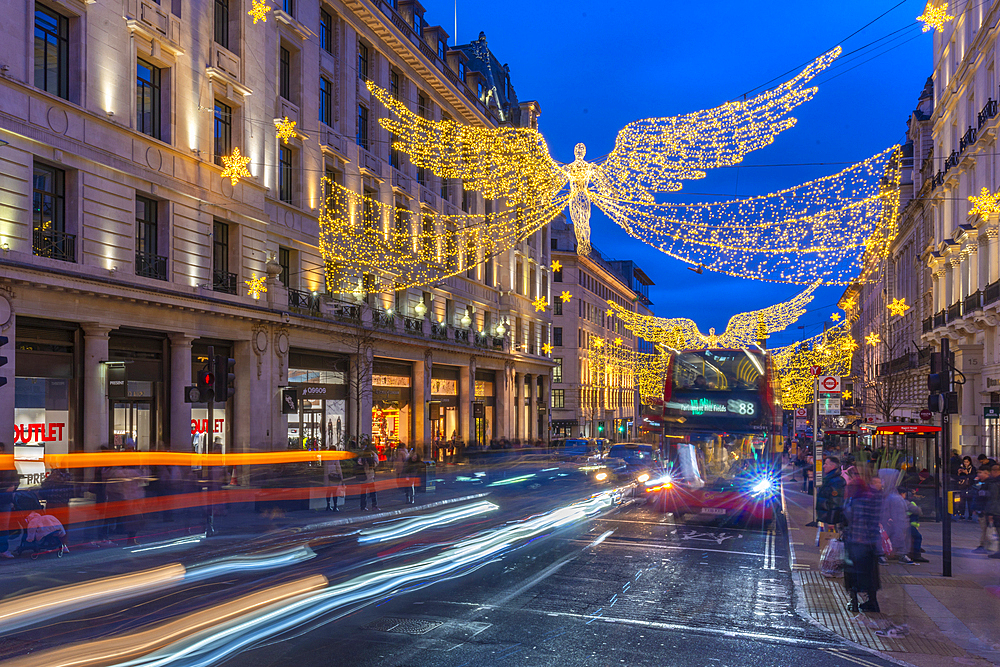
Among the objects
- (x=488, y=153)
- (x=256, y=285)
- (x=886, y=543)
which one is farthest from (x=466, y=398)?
(x=886, y=543)

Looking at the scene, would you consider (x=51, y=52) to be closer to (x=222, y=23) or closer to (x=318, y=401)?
(x=222, y=23)

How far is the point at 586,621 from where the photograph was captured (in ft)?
32.1

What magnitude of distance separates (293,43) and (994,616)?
28318mm

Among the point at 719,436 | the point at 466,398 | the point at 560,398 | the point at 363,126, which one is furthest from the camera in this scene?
the point at 560,398

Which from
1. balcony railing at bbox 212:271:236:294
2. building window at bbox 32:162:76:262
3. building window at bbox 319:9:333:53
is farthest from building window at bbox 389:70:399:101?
building window at bbox 32:162:76:262

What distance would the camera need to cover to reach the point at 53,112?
64.3 feet

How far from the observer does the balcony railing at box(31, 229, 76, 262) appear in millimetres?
19562

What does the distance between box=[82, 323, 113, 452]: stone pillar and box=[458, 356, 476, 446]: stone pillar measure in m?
27.3

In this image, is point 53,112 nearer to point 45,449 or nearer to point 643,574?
point 45,449

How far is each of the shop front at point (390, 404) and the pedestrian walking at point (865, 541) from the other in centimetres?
2680

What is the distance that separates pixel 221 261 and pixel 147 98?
5.53 meters

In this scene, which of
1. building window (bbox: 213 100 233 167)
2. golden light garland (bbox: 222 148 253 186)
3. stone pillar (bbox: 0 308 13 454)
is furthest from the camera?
building window (bbox: 213 100 233 167)

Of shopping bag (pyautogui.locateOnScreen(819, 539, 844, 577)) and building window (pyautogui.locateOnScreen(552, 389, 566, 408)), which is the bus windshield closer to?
shopping bag (pyautogui.locateOnScreen(819, 539, 844, 577))

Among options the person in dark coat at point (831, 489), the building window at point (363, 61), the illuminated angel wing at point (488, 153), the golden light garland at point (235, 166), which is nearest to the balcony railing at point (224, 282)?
the golden light garland at point (235, 166)
